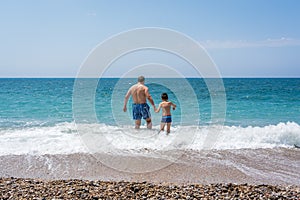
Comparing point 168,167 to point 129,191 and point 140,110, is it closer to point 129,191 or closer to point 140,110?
point 129,191

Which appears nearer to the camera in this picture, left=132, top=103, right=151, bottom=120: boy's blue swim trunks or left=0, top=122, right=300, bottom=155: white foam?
left=0, top=122, right=300, bottom=155: white foam

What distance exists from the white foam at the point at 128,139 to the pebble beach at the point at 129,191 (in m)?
2.85

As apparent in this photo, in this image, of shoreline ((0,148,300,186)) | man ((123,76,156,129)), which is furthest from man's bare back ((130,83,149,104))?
shoreline ((0,148,300,186))

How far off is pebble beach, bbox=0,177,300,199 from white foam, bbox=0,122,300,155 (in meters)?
2.85

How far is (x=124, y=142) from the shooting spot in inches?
339

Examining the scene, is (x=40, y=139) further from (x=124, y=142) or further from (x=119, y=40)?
(x=119, y=40)

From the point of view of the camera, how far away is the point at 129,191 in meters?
4.44

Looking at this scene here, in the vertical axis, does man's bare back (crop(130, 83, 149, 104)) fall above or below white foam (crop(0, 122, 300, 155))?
above

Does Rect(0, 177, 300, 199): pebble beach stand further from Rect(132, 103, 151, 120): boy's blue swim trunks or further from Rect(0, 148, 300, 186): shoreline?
Rect(132, 103, 151, 120): boy's blue swim trunks

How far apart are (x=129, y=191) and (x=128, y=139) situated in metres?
4.58

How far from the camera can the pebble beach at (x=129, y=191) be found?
4242mm

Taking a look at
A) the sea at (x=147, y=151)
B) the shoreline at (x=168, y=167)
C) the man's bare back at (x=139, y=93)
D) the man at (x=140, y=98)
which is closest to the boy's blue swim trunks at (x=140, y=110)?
the man at (x=140, y=98)

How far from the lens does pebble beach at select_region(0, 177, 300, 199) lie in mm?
4242

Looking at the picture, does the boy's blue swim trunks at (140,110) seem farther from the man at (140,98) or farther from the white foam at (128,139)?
the white foam at (128,139)
